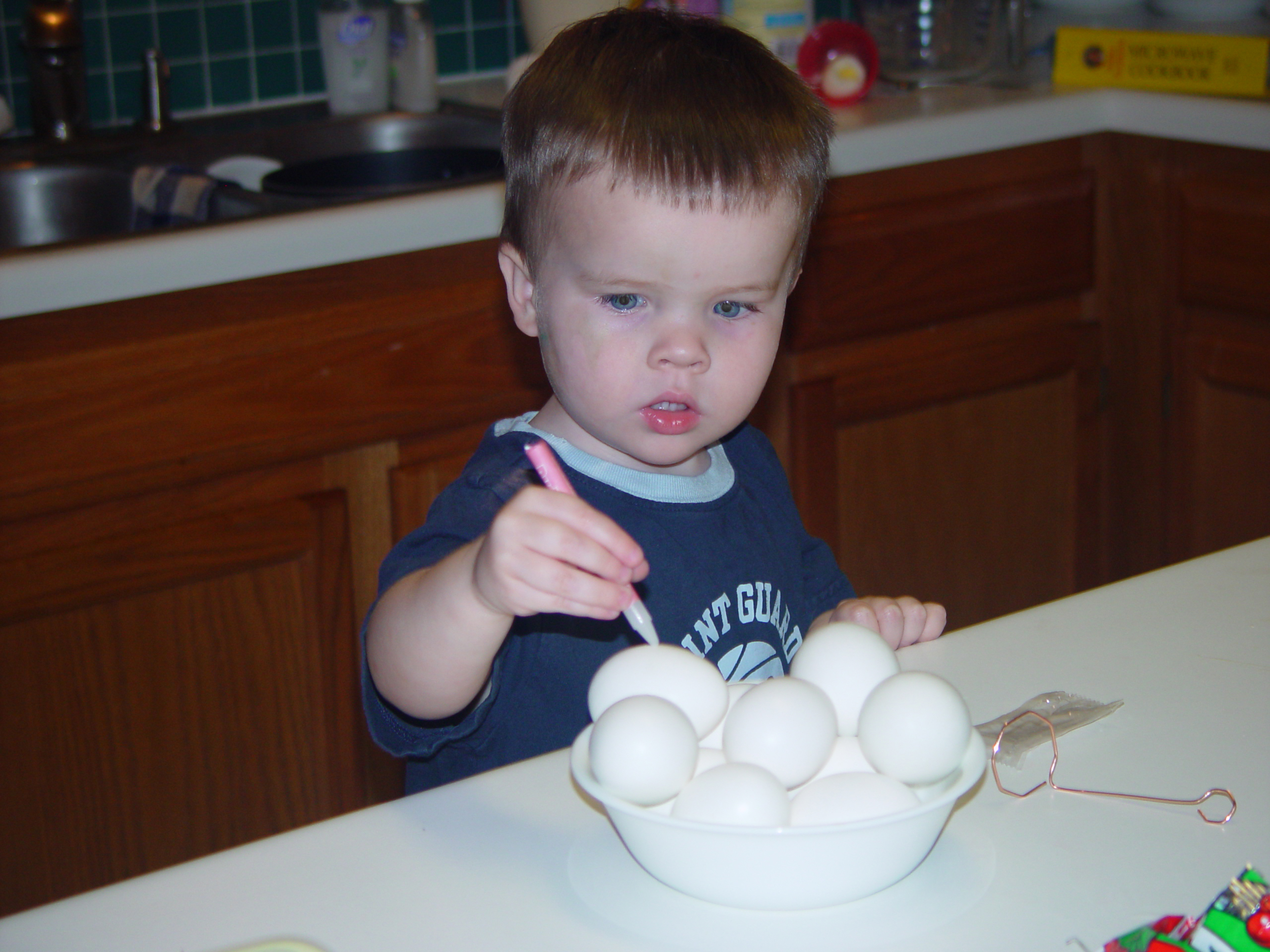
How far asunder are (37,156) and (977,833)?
1.50 metres

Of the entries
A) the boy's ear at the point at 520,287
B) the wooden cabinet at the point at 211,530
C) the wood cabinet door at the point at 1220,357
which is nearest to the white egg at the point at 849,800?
the boy's ear at the point at 520,287

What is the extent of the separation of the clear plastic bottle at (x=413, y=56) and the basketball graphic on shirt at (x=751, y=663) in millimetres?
1211

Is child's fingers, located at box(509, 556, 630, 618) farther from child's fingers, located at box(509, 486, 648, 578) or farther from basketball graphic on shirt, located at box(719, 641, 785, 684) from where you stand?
basketball graphic on shirt, located at box(719, 641, 785, 684)

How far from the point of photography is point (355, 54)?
1855 millimetres

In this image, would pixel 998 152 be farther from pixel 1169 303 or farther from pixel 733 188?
pixel 733 188

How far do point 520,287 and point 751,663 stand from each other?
29 cm

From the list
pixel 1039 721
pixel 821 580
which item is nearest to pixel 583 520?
pixel 1039 721

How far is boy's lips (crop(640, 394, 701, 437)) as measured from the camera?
857 mm

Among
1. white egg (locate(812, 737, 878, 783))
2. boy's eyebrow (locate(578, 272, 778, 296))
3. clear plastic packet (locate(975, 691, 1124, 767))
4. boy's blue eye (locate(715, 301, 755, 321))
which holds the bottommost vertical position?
clear plastic packet (locate(975, 691, 1124, 767))

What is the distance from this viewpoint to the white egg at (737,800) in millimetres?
488

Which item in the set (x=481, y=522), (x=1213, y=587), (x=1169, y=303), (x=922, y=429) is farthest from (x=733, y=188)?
(x=1169, y=303)

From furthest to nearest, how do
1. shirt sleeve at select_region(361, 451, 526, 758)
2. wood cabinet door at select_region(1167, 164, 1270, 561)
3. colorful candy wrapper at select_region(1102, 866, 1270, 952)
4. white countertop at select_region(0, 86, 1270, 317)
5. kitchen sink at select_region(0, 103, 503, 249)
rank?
1. wood cabinet door at select_region(1167, 164, 1270, 561)
2. kitchen sink at select_region(0, 103, 503, 249)
3. white countertop at select_region(0, 86, 1270, 317)
4. shirt sleeve at select_region(361, 451, 526, 758)
5. colorful candy wrapper at select_region(1102, 866, 1270, 952)

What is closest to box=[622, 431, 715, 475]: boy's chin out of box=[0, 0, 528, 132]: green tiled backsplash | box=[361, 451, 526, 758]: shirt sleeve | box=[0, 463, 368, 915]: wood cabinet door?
box=[361, 451, 526, 758]: shirt sleeve

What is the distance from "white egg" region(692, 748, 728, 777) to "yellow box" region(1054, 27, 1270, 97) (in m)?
1.55
